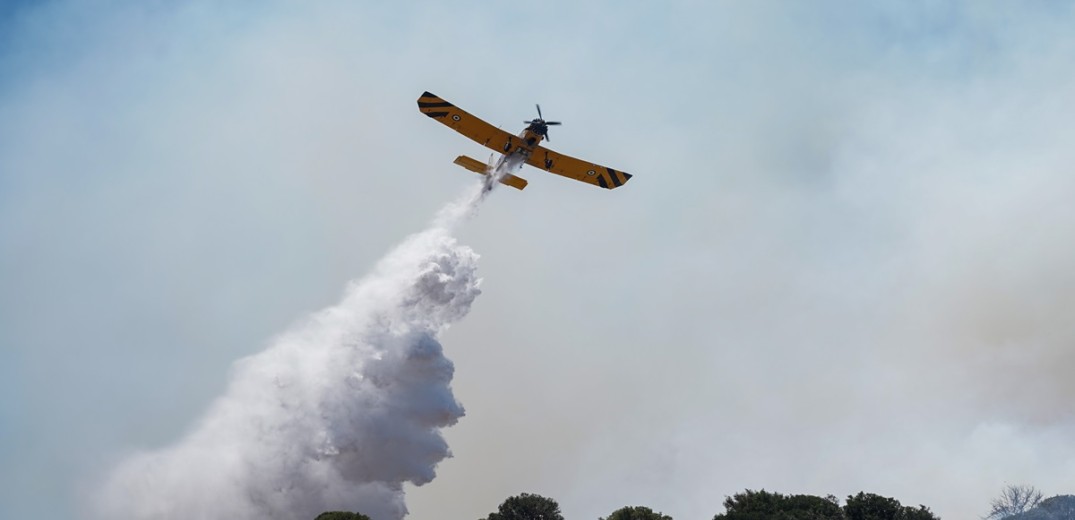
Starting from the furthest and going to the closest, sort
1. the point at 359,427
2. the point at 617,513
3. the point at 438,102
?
the point at 617,513
the point at 359,427
the point at 438,102

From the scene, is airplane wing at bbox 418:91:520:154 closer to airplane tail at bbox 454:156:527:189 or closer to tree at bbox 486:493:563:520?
airplane tail at bbox 454:156:527:189

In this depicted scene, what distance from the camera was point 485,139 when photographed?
238 ft

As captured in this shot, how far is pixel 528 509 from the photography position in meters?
91.6

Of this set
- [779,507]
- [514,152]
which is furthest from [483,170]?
[779,507]

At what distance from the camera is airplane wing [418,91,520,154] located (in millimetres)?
70750

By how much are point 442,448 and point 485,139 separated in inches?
1026

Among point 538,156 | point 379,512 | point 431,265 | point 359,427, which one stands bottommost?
Result: point 379,512

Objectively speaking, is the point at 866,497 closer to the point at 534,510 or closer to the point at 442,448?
the point at 534,510

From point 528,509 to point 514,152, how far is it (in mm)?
36894

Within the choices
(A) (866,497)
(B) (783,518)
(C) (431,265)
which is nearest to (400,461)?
(C) (431,265)

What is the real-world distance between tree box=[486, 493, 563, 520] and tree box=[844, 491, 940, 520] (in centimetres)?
2749

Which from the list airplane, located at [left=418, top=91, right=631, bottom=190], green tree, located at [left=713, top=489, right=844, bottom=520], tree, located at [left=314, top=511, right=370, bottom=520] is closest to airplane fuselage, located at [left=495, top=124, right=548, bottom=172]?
airplane, located at [left=418, top=91, right=631, bottom=190]

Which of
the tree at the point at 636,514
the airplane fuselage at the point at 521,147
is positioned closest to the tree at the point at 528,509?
the tree at the point at 636,514

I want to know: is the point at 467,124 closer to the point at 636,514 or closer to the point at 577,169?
the point at 577,169
